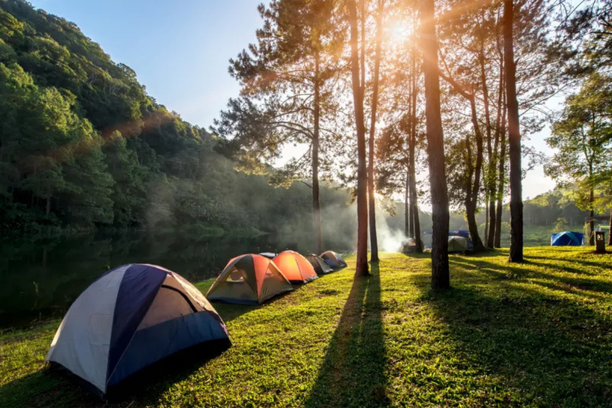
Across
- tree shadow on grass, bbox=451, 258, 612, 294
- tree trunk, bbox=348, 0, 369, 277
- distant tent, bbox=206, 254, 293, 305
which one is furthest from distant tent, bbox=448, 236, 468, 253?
distant tent, bbox=206, 254, 293, 305

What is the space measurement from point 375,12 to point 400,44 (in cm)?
248

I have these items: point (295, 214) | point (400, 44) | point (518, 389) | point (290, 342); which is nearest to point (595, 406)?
point (518, 389)

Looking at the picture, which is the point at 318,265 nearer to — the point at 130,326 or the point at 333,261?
the point at 333,261

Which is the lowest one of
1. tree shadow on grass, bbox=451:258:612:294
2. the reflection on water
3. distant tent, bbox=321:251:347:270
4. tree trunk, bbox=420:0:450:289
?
the reflection on water

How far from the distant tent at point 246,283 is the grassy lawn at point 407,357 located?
1323 mm

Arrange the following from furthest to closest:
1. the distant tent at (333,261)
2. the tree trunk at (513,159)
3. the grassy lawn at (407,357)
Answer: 1. the distant tent at (333,261)
2. the tree trunk at (513,159)
3. the grassy lawn at (407,357)

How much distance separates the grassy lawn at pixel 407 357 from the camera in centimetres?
321

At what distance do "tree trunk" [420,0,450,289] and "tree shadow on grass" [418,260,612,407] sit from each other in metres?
1.11

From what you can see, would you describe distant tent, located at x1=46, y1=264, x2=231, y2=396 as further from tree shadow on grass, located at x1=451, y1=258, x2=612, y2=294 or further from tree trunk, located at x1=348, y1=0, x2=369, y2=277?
tree shadow on grass, located at x1=451, y1=258, x2=612, y2=294

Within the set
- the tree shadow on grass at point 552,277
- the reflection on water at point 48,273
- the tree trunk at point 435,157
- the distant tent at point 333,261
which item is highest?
the tree trunk at point 435,157

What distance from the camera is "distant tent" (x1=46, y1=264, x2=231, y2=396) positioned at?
404 cm

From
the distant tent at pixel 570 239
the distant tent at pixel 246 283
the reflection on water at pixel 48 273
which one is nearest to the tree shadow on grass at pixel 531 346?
the distant tent at pixel 246 283

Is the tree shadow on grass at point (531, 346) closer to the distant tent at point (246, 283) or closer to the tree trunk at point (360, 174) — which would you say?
the tree trunk at point (360, 174)

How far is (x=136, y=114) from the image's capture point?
198 feet
